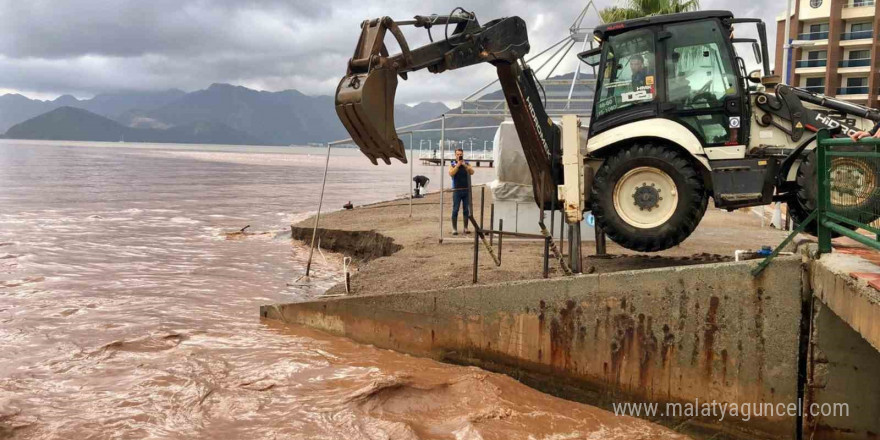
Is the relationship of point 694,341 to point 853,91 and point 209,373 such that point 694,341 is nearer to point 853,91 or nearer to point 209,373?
point 209,373

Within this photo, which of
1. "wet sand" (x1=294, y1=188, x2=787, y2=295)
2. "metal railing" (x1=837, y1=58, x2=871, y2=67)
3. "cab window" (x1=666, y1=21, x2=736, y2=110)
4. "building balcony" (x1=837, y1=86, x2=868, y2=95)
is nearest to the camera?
"cab window" (x1=666, y1=21, x2=736, y2=110)

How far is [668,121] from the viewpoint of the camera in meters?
7.42

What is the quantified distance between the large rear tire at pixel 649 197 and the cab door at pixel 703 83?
0.43 m

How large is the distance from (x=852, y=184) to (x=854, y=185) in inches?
0.9

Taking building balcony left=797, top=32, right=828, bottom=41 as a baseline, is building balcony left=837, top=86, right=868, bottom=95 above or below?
below

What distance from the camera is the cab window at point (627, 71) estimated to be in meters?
7.61

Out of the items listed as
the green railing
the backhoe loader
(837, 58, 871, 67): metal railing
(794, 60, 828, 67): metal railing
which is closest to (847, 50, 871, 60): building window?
(837, 58, 871, 67): metal railing

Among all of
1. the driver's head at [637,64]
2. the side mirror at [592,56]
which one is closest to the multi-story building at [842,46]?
the side mirror at [592,56]

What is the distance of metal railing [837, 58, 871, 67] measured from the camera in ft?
162

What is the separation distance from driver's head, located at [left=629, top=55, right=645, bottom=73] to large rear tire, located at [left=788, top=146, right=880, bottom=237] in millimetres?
2087

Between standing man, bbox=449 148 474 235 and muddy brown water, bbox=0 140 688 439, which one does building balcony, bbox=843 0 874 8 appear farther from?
muddy brown water, bbox=0 140 688 439

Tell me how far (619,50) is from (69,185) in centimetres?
3741

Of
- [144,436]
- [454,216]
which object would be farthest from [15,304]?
[454,216]

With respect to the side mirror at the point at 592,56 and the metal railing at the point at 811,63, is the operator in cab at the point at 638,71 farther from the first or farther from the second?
the metal railing at the point at 811,63
